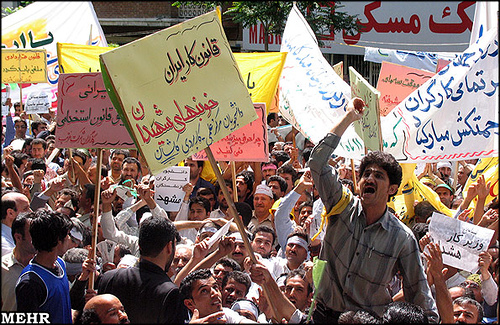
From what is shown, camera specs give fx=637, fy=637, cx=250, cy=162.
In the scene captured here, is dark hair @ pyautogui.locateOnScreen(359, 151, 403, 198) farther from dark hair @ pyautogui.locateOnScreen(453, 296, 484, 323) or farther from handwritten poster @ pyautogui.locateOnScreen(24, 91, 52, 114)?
handwritten poster @ pyautogui.locateOnScreen(24, 91, 52, 114)

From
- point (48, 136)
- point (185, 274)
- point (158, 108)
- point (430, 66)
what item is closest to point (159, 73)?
point (158, 108)

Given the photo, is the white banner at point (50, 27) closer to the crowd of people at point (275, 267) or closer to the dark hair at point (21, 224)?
the crowd of people at point (275, 267)

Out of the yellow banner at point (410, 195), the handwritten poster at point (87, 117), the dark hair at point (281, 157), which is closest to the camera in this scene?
the handwritten poster at point (87, 117)

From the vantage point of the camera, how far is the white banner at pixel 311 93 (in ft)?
19.6

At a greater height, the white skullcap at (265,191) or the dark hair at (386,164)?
the dark hair at (386,164)

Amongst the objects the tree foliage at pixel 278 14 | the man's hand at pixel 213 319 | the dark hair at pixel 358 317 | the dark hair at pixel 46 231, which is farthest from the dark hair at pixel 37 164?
the tree foliage at pixel 278 14

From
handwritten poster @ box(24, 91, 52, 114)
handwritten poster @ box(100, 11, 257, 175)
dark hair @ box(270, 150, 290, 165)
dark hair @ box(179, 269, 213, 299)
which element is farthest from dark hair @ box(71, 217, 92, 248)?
handwritten poster @ box(24, 91, 52, 114)

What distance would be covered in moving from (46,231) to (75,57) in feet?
11.4

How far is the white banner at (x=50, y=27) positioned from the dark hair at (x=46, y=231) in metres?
6.84

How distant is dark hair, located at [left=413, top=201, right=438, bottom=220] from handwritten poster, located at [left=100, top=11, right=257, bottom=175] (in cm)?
255

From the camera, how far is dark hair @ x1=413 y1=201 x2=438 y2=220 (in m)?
5.75

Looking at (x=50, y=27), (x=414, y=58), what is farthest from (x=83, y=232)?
(x=414, y=58)

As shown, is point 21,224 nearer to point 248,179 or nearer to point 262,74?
point 248,179

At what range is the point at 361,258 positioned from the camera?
3.06 meters
